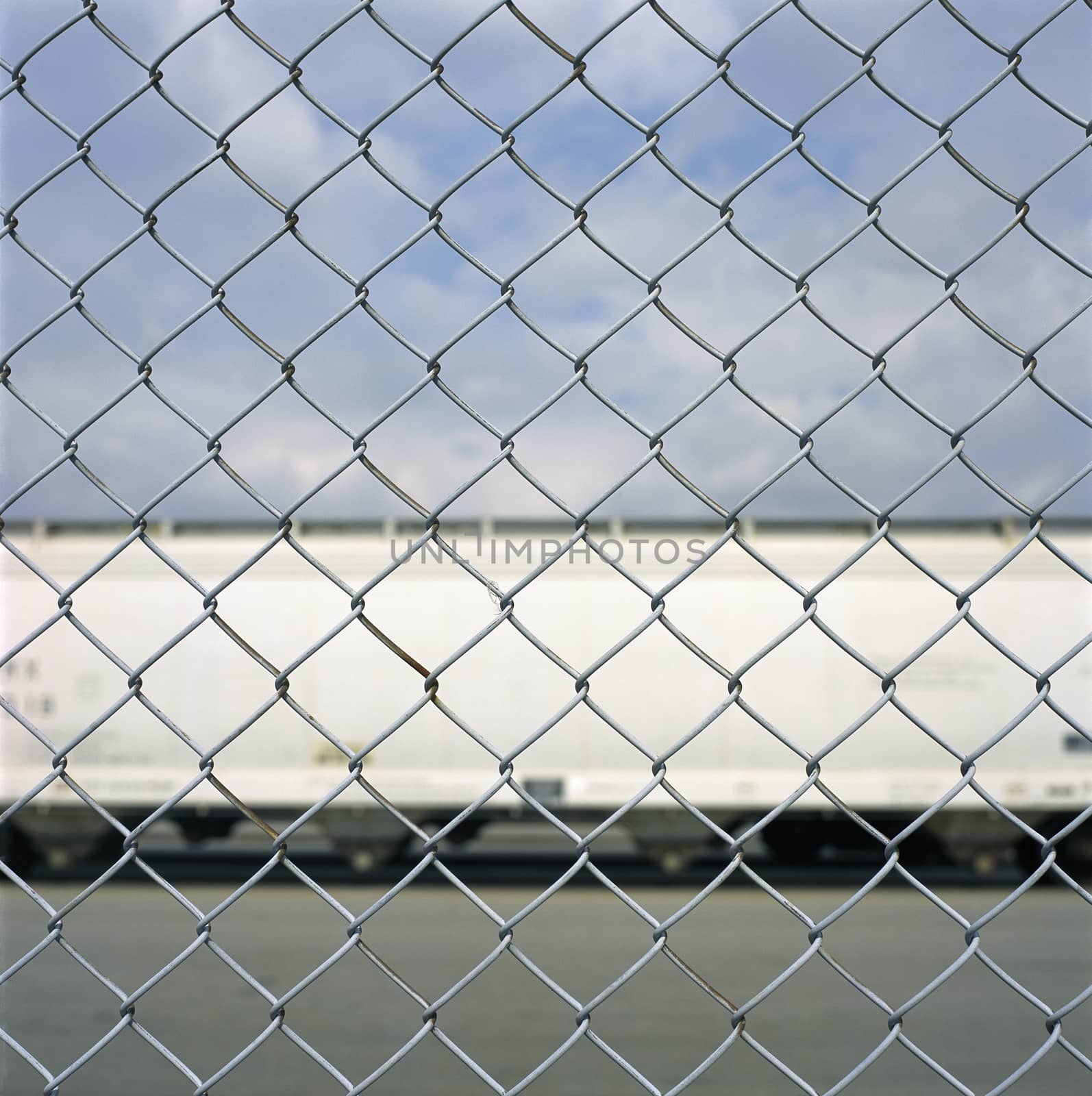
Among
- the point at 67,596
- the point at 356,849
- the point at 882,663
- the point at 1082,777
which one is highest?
the point at 67,596

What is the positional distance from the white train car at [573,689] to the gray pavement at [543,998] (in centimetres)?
134

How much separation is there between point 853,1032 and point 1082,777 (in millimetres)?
6214

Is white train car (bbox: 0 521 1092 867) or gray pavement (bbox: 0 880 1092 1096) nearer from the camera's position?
gray pavement (bbox: 0 880 1092 1096)

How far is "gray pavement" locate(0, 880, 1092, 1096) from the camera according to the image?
4.80m

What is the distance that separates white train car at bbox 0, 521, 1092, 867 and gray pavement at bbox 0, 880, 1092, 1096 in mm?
1336

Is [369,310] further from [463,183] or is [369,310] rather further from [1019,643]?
[1019,643]

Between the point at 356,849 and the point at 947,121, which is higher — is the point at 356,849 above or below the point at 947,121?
below

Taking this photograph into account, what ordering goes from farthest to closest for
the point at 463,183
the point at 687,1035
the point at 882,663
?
the point at 882,663, the point at 687,1035, the point at 463,183

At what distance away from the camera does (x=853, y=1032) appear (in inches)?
213

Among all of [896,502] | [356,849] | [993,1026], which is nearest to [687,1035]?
[993,1026]

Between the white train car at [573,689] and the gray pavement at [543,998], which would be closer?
the gray pavement at [543,998]

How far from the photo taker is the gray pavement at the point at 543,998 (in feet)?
15.8

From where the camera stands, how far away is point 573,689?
33.9 feet

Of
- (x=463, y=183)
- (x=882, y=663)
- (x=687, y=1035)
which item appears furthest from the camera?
(x=882, y=663)
